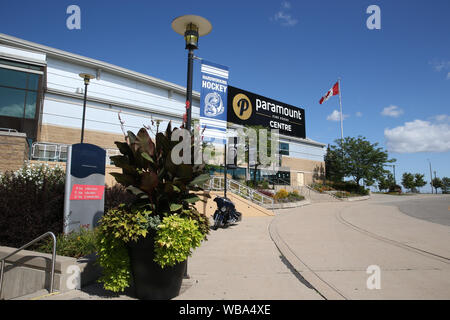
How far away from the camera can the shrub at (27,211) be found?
508 centimetres

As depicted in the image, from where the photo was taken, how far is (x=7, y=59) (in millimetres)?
17359

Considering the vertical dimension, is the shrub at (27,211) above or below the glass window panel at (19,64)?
below

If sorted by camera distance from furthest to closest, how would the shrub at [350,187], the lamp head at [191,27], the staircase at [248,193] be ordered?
1. the shrub at [350,187]
2. the staircase at [248,193]
3. the lamp head at [191,27]

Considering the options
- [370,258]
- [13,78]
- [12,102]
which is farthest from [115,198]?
[13,78]

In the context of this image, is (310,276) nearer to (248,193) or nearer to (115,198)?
(115,198)

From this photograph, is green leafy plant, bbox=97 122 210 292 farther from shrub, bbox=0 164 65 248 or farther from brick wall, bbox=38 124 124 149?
brick wall, bbox=38 124 124 149

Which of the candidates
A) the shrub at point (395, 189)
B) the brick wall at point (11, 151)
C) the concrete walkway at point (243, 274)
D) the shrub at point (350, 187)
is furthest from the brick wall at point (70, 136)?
the shrub at point (395, 189)

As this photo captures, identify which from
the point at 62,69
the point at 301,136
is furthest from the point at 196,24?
the point at 301,136

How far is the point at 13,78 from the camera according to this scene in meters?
17.5

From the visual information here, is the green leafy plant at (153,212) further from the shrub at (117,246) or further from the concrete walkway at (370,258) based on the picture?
the concrete walkway at (370,258)

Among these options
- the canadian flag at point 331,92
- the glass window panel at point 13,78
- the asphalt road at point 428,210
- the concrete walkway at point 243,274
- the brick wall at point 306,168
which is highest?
the canadian flag at point 331,92

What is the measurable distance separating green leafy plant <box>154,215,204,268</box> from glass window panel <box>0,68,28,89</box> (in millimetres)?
20206

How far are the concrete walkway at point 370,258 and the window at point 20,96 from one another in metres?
18.2

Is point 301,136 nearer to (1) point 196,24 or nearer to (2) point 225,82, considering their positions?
(2) point 225,82
